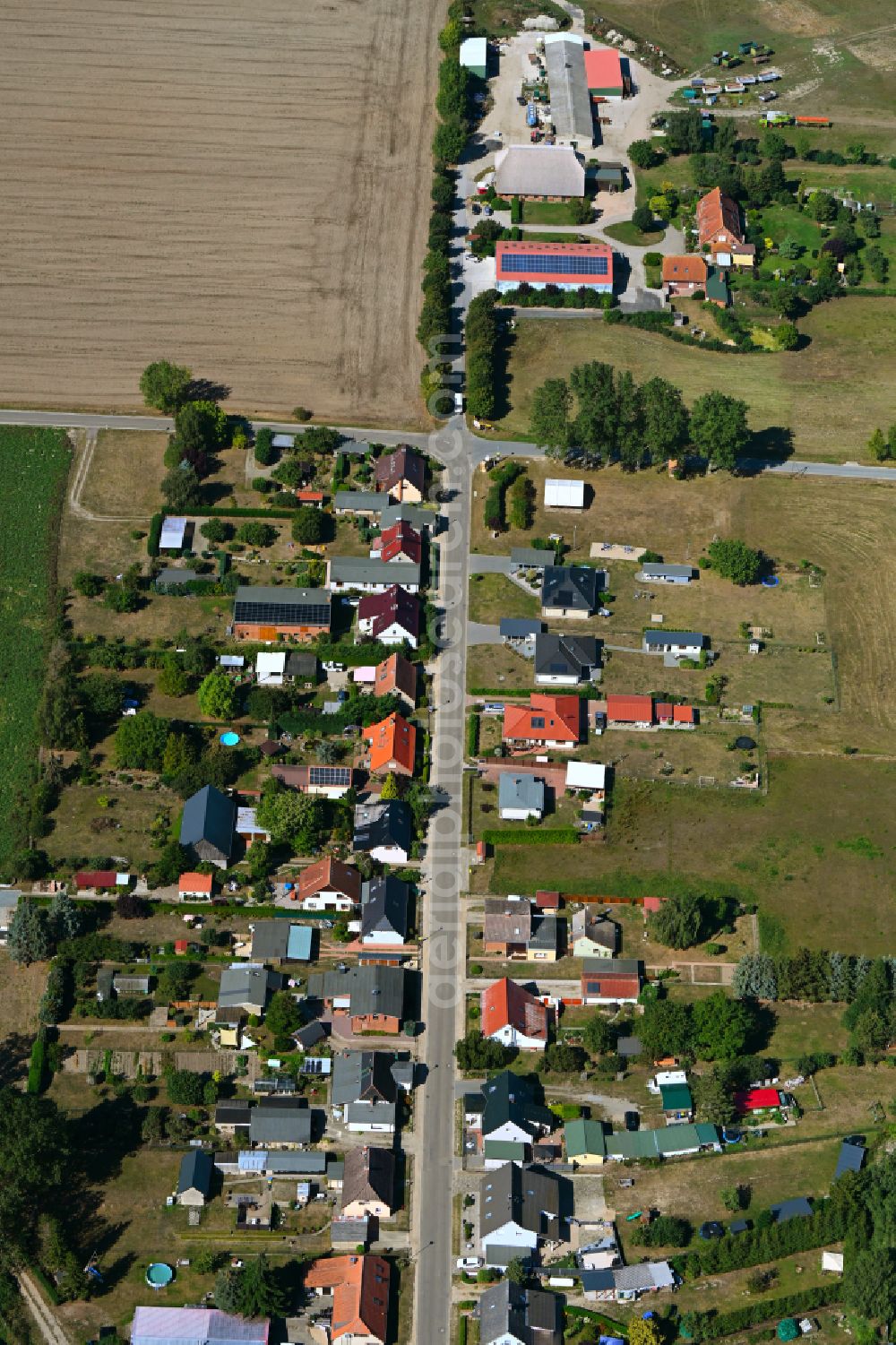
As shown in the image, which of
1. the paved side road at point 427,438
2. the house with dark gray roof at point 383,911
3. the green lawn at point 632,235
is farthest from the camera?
the green lawn at point 632,235

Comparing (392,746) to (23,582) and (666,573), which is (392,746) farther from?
(23,582)

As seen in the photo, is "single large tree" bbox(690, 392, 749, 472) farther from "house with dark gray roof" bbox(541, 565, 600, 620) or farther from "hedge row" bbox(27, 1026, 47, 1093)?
"hedge row" bbox(27, 1026, 47, 1093)

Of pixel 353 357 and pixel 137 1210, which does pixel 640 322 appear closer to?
pixel 353 357

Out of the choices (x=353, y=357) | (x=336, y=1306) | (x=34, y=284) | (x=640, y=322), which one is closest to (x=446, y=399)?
(x=353, y=357)

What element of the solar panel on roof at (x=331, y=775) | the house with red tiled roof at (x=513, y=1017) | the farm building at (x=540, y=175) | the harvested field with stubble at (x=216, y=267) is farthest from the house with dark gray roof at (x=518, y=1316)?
the farm building at (x=540, y=175)

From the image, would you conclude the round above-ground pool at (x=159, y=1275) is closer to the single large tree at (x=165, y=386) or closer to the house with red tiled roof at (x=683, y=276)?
the single large tree at (x=165, y=386)

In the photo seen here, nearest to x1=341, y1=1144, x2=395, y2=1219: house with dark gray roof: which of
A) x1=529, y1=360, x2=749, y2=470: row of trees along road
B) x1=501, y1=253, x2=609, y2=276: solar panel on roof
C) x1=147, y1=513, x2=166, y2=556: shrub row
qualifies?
x1=147, y1=513, x2=166, y2=556: shrub row

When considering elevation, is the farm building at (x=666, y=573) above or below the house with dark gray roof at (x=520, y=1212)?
above
